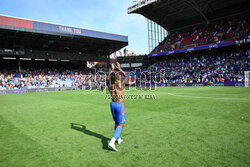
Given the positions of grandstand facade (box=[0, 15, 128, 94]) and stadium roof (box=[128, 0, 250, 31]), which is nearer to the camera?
grandstand facade (box=[0, 15, 128, 94])

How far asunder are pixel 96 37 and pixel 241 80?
106ft

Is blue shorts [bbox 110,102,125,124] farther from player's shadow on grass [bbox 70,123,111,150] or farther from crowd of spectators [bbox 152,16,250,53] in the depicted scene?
crowd of spectators [bbox 152,16,250,53]

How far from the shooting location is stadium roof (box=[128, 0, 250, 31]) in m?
37.3

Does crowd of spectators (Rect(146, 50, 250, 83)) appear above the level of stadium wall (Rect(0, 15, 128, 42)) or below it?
below

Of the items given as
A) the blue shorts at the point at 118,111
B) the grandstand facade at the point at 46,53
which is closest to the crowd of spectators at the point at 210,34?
the grandstand facade at the point at 46,53

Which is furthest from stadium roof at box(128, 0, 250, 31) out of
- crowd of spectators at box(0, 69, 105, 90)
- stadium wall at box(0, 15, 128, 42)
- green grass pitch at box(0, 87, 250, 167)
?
green grass pitch at box(0, 87, 250, 167)

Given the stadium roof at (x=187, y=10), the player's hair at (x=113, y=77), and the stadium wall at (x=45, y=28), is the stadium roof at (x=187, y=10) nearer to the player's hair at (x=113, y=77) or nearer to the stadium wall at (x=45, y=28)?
the stadium wall at (x=45, y=28)

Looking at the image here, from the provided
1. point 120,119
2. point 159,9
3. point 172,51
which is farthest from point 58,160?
point 159,9

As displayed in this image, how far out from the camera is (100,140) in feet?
17.4

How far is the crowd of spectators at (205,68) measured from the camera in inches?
1180

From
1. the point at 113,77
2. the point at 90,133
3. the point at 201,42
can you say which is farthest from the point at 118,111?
the point at 201,42

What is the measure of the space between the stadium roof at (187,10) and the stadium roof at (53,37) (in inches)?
396

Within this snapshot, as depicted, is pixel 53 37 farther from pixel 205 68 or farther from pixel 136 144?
pixel 136 144

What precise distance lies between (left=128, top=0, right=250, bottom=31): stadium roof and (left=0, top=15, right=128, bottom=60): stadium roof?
10061mm
